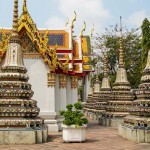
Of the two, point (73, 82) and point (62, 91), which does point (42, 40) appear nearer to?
point (62, 91)

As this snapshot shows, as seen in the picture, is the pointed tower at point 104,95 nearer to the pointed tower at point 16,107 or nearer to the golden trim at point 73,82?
the golden trim at point 73,82

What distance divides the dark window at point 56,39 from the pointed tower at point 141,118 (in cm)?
819

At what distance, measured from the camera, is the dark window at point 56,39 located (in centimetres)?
2054

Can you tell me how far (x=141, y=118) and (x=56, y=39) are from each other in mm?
9516

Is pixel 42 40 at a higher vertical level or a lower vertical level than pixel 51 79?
higher

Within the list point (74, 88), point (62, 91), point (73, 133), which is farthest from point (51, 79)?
point (73, 133)

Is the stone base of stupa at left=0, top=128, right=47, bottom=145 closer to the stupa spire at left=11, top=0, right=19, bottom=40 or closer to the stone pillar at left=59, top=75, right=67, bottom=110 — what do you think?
the stupa spire at left=11, top=0, right=19, bottom=40

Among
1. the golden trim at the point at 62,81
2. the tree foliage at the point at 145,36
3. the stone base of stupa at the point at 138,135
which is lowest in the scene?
the stone base of stupa at the point at 138,135

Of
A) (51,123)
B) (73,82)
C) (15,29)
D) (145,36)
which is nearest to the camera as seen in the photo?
(15,29)

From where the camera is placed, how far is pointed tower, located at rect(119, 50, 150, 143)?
12.4 meters

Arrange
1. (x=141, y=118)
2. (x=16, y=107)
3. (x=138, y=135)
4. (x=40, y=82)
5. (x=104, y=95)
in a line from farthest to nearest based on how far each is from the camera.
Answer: (x=104, y=95)
(x=40, y=82)
(x=141, y=118)
(x=138, y=135)
(x=16, y=107)

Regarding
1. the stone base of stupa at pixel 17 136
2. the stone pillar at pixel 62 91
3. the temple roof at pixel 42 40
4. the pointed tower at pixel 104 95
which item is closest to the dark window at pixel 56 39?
the temple roof at pixel 42 40

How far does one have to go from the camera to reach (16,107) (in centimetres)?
1220

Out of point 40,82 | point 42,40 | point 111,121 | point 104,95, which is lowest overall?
point 111,121
